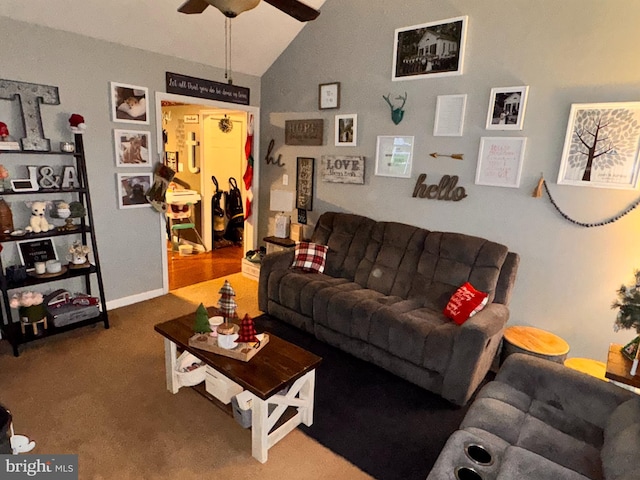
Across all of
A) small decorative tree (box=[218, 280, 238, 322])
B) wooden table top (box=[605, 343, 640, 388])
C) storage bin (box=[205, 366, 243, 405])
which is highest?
small decorative tree (box=[218, 280, 238, 322])

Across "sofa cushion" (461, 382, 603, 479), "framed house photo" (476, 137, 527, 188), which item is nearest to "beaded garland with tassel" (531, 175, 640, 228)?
"framed house photo" (476, 137, 527, 188)

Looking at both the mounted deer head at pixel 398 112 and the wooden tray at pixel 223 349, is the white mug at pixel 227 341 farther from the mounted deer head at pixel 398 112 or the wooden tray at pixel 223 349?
the mounted deer head at pixel 398 112

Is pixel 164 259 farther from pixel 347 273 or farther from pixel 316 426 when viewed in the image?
pixel 316 426

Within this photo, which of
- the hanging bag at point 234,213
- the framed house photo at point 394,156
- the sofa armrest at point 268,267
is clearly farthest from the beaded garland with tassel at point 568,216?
the hanging bag at point 234,213

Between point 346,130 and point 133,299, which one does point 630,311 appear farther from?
point 133,299

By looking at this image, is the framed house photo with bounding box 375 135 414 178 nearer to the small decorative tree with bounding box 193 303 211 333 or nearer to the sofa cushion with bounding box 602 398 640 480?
the small decorative tree with bounding box 193 303 211 333

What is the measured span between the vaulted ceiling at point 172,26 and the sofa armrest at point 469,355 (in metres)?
3.17

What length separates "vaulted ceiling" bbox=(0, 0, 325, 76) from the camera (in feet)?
9.20

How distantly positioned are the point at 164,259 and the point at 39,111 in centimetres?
171

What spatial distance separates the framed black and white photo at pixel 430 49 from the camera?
2.97 m

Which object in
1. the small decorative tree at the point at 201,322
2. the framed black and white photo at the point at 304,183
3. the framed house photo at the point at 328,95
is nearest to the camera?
the small decorative tree at the point at 201,322

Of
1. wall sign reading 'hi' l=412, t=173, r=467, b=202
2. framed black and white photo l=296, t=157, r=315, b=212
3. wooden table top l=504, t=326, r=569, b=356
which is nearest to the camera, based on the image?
wooden table top l=504, t=326, r=569, b=356

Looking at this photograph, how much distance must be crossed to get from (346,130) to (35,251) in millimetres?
2929

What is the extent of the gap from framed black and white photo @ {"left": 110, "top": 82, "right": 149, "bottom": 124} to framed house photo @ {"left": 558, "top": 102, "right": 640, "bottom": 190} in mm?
3482
